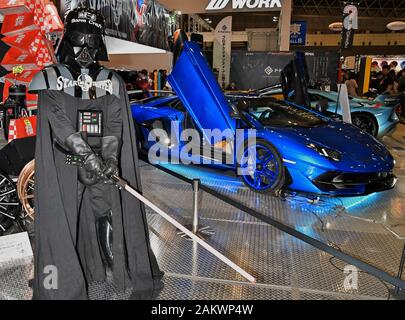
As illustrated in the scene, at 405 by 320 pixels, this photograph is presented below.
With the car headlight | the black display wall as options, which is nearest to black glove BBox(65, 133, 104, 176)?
the car headlight

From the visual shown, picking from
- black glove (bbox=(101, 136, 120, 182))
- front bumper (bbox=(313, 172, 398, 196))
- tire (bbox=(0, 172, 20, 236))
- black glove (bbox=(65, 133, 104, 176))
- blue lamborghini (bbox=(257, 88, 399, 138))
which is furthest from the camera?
blue lamborghini (bbox=(257, 88, 399, 138))

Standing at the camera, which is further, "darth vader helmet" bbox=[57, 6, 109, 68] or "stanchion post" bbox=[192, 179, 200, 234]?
"stanchion post" bbox=[192, 179, 200, 234]

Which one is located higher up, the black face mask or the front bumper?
the black face mask

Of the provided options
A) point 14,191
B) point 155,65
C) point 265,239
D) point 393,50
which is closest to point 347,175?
point 265,239

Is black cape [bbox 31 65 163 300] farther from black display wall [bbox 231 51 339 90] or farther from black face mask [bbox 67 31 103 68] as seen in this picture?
black display wall [bbox 231 51 339 90]

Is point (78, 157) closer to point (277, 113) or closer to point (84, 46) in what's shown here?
point (84, 46)

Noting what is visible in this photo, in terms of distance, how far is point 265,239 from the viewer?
3195 millimetres

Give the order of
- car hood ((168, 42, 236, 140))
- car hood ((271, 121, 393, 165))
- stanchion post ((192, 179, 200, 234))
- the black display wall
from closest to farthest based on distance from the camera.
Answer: stanchion post ((192, 179, 200, 234))
car hood ((271, 121, 393, 165))
car hood ((168, 42, 236, 140))
the black display wall

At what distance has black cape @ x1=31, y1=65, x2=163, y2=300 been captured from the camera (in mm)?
2033

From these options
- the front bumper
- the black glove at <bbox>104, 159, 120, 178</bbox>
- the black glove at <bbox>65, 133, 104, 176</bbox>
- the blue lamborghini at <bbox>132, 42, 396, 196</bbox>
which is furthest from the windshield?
the black glove at <bbox>65, 133, 104, 176</bbox>

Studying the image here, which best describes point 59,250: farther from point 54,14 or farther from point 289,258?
point 54,14

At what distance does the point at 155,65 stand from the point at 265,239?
521 inches

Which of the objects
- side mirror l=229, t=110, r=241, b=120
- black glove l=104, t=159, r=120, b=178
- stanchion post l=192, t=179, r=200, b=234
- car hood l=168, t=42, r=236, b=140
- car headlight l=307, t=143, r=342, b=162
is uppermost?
car hood l=168, t=42, r=236, b=140

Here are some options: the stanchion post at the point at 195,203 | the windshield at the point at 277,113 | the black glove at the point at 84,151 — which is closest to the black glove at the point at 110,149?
the black glove at the point at 84,151
